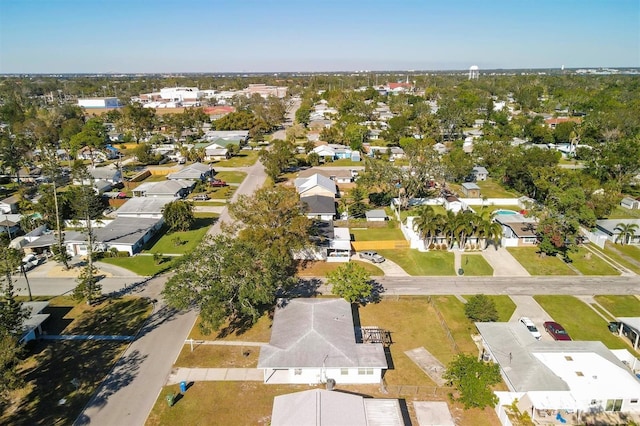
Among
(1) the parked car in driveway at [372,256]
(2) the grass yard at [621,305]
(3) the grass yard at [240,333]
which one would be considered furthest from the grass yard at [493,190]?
(3) the grass yard at [240,333]

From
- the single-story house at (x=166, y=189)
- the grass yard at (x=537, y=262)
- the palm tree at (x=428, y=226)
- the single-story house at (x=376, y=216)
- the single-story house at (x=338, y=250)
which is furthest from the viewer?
the single-story house at (x=166, y=189)

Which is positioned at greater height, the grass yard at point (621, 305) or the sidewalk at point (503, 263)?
the sidewalk at point (503, 263)

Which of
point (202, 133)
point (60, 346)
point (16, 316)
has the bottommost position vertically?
A: point (60, 346)

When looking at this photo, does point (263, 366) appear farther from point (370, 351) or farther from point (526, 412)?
point (526, 412)

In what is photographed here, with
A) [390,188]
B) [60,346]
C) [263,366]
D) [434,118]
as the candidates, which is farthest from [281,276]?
[434,118]

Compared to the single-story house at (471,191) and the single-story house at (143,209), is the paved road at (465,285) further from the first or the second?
the single-story house at (471,191)

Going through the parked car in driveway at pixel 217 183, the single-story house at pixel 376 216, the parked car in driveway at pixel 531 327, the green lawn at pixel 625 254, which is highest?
the parked car in driveway at pixel 217 183
